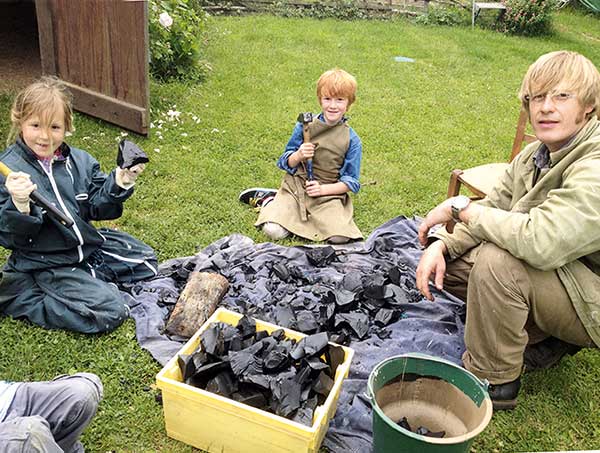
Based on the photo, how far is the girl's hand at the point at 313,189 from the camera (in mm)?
4605

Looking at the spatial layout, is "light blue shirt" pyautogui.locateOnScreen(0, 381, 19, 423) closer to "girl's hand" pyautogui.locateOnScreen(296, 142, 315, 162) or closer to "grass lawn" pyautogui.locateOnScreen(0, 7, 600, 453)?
"grass lawn" pyautogui.locateOnScreen(0, 7, 600, 453)

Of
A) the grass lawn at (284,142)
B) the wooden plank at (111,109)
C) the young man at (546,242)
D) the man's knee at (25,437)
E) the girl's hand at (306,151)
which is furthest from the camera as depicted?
the wooden plank at (111,109)

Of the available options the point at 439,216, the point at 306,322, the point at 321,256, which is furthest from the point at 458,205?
the point at 321,256

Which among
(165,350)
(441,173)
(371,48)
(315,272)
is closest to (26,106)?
(165,350)

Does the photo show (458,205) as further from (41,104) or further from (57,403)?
(41,104)

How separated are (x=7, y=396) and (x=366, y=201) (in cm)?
363

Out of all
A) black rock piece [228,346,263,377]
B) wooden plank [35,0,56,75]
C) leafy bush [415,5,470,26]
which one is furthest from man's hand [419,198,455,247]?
leafy bush [415,5,470,26]

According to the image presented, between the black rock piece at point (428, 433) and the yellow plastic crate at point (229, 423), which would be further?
the black rock piece at point (428, 433)

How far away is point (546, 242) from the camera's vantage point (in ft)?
8.40

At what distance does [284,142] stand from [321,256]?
237 centimetres

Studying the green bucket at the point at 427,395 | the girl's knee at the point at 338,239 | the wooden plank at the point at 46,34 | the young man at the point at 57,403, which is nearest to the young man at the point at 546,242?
the green bucket at the point at 427,395

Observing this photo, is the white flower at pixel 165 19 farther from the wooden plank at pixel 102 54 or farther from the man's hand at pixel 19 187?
the man's hand at pixel 19 187

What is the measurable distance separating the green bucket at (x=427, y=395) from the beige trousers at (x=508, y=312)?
40 cm

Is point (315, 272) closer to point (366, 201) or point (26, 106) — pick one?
point (366, 201)
